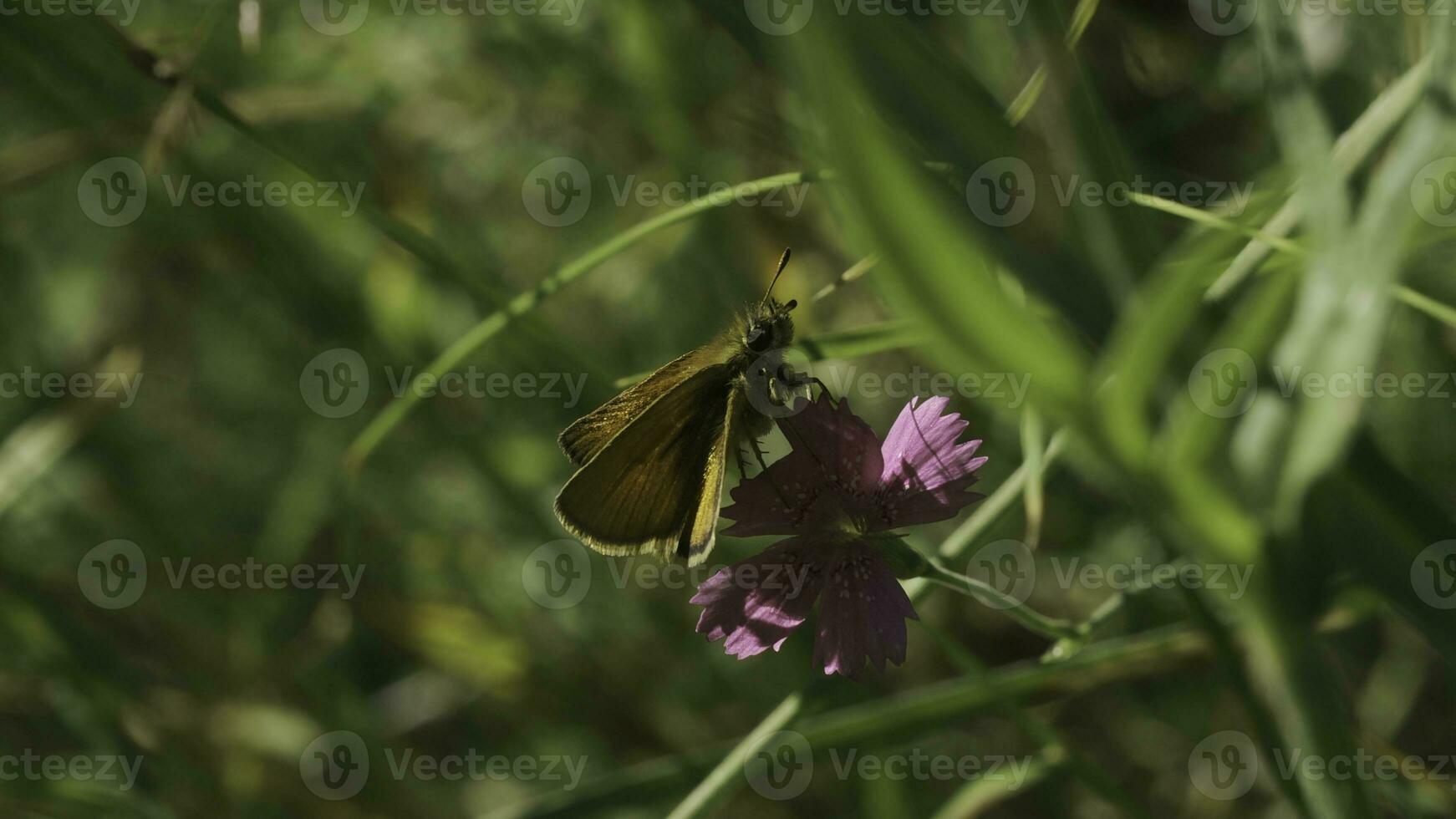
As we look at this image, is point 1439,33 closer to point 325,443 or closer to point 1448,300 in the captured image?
point 1448,300

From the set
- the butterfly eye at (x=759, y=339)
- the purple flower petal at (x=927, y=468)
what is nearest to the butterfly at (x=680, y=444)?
the butterfly eye at (x=759, y=339)

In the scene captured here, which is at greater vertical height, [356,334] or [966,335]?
[356,334]

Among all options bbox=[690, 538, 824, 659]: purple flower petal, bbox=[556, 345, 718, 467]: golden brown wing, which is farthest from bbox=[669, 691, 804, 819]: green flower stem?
bbox=[556, 345, 718, 467]: golden brown wing

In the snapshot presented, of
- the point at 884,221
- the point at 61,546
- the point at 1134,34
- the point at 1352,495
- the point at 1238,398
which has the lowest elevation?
the point at 1352,495

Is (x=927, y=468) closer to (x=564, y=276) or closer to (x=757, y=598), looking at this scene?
(x=757, y=598)

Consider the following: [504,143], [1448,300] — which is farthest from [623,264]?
[1448,300]

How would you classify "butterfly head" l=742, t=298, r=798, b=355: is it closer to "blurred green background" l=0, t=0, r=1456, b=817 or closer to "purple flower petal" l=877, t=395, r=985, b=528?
"blurred green background" l=0, t=0, r=1456, b=817

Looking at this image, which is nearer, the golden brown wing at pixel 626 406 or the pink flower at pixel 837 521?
the pink flower at pixel 837 521

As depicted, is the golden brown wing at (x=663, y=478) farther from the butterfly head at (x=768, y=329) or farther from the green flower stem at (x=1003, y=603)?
the green flower stem at (x=1003, y=603)
